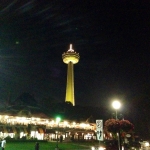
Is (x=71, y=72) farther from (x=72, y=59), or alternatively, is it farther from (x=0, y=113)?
(x=0, y=113)

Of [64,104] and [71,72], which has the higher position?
[71,72]

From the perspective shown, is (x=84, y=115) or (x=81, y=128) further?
(x=84, y=115)

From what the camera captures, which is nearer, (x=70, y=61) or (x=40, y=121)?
(x=40, y=121)

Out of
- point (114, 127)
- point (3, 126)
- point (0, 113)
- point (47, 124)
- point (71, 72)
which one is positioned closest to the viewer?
point (114, 127)

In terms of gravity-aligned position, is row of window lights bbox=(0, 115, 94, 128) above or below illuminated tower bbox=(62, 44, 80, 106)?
below

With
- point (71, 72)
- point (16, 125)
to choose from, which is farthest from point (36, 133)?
point (71, 72)

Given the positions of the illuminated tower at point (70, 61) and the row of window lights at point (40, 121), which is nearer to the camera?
the row of window lights at point (40, 121)

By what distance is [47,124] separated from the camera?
55.4 metres

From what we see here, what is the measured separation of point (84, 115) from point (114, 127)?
61154 mm

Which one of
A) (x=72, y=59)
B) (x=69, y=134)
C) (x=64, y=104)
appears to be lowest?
(x=69, y=134)

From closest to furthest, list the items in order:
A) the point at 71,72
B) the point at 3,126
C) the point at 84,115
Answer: the point at 3,126 → the point at 84,115 → the point at 71,72

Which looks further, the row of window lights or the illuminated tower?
the illuminated tower

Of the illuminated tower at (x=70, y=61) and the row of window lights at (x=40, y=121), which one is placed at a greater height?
the illuminated tower at (x=70, y=61)

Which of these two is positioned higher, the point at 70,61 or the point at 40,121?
the point at 70,61
